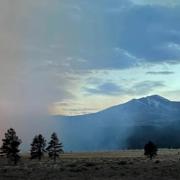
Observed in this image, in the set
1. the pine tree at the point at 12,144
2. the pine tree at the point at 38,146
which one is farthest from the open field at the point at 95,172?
the pine tree at the point at 38,146

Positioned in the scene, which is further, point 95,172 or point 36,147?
point 36,147

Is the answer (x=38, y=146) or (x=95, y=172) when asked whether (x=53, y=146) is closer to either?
(x=38, y=146)

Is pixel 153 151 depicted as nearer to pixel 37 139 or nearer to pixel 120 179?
pixel 37 139

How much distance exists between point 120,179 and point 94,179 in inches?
96.0

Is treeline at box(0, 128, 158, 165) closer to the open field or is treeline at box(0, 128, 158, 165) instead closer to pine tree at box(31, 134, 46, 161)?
pine tree at box(31, 134, 46, 161)

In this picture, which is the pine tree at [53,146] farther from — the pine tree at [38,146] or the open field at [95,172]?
the open field at [95,172]

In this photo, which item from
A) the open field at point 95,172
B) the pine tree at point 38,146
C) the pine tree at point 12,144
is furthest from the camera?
the pine tree at point 38,146

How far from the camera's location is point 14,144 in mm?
100125

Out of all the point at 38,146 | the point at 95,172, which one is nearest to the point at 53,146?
the point at 38,146

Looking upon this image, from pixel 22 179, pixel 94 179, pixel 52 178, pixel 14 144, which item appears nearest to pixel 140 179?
pixel 94 179

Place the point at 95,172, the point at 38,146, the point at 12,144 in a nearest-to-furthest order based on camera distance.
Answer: the point at 95,172 < the point at 12,144 < the point at 38,146

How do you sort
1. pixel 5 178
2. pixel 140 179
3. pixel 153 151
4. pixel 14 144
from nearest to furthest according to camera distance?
pixel 140 179 < pixel 5 178 < pixel 14 144 < pixel 153 151

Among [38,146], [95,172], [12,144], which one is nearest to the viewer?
[95,172]

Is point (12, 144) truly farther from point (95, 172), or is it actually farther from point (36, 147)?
point (95, 172)
